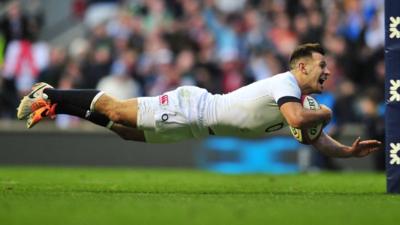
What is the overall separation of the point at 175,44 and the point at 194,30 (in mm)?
614

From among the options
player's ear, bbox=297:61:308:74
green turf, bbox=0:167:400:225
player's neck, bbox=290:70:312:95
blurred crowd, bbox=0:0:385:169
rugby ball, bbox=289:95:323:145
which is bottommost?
green turf, bbox=0:167:400:225

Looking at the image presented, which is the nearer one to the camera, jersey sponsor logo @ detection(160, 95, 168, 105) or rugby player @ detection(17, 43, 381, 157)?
rugby player @ detection(17, 43, 381, 157)

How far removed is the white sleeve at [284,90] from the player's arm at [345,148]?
90cm

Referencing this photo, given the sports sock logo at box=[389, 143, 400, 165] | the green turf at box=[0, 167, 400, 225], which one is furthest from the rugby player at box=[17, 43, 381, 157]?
the green turf at box=[0, 167, 400, 225]

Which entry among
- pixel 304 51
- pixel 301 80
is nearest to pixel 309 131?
pixel 301 80

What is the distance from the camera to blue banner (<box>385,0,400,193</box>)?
37.2 feet

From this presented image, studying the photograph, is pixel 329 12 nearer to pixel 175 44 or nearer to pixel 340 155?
pixel 175 44

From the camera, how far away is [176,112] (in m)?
11.6

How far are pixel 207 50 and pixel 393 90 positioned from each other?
39.7 feet

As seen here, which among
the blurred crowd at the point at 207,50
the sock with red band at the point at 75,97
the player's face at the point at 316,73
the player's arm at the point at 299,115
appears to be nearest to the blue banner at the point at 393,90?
the player's face at the point at 316,73

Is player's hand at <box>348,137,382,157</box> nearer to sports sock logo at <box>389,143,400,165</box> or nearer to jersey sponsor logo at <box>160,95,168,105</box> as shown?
sports sock logo at <box>389,143,400,165</box>

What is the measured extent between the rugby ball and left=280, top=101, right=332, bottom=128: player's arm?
0.39 m

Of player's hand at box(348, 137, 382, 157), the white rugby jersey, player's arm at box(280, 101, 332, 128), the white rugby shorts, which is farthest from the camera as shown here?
the white rugby shorts

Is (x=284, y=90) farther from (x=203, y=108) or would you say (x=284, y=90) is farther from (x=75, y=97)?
(x=75, y=97)
